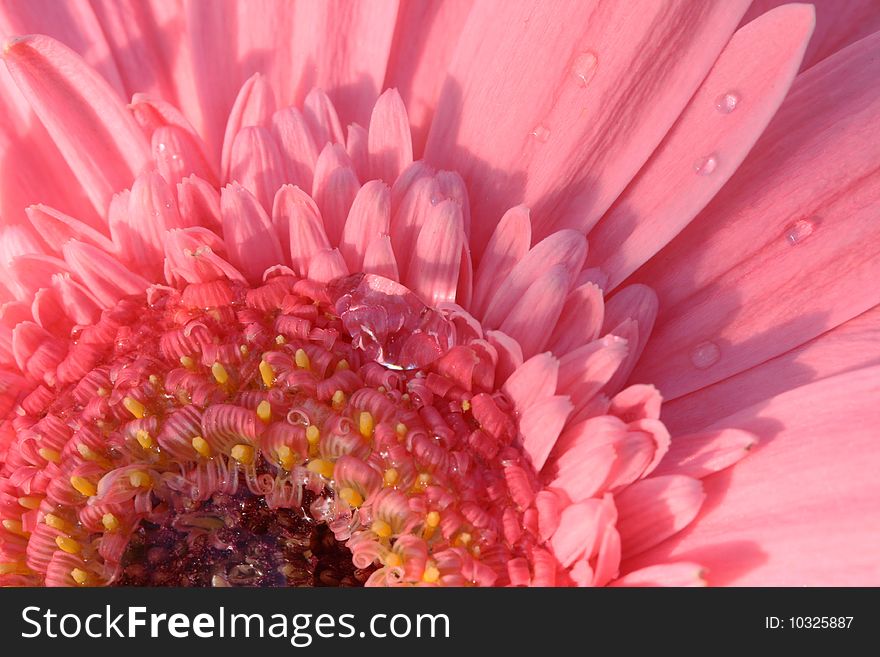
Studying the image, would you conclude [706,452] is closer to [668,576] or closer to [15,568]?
[668,576]

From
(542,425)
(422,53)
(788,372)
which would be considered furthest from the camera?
(422,53)

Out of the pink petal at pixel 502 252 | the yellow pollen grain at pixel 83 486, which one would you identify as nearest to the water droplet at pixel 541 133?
the pink petal at pixel 502 252

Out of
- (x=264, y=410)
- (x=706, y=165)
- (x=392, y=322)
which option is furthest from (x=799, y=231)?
(x=264, y=410)

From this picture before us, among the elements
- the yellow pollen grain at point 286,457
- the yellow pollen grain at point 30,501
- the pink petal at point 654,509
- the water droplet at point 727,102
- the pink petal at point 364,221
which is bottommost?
the pink petal at point 654,509

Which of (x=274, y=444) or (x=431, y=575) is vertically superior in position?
(x=274, y=444)

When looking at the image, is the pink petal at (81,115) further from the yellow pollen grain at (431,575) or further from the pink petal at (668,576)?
the pink petal at (668,576)

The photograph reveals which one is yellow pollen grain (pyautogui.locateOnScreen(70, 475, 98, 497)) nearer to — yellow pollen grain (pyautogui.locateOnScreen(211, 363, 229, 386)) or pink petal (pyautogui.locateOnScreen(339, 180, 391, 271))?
yellow pollen grain (pyautogui.locateOnScreen(211, 363, 229, 386))

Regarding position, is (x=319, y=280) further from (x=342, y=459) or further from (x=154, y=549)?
(x=154, y=549)
